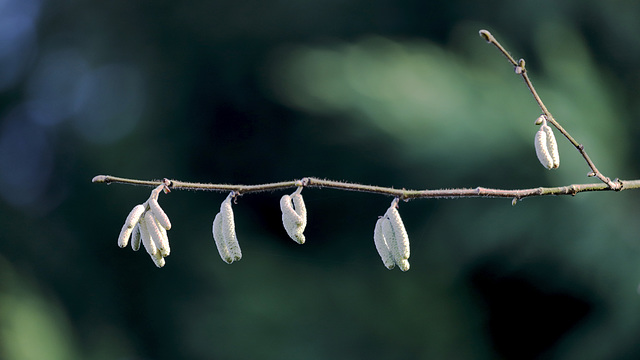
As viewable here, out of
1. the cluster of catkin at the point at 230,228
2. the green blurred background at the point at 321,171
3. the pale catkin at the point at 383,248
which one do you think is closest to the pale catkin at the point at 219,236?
the cluster of catkin at the point at 230,228

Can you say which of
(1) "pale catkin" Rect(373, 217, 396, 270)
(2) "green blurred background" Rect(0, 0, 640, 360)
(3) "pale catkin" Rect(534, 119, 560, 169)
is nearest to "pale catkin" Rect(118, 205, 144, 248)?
(1) "pale catkin" Rect(373, 217, 396, 270)

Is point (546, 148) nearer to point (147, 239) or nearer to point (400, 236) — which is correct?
point (400, 236)

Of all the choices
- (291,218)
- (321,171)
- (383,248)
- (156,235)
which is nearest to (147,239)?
(156,235)

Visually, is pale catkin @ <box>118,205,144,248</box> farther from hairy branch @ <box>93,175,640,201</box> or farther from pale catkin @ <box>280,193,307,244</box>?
pale catkin @ <box>280,193,307,244</box>

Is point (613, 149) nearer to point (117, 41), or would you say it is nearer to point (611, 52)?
point (611, 52)

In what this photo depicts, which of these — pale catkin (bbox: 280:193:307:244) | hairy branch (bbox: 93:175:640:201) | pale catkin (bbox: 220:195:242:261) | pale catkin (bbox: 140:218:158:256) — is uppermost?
Result: hairy branch (bbox: 93:175:640:201)

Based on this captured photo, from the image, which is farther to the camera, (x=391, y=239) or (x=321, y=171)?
(x=321, y=171)

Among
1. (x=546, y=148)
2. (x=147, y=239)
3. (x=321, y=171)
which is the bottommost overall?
(x=147, y=239)

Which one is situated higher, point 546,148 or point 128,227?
point 546,148

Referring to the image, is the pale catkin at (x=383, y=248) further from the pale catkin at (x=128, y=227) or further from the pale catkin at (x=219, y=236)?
the pale catkin at (x=128, y=227)
